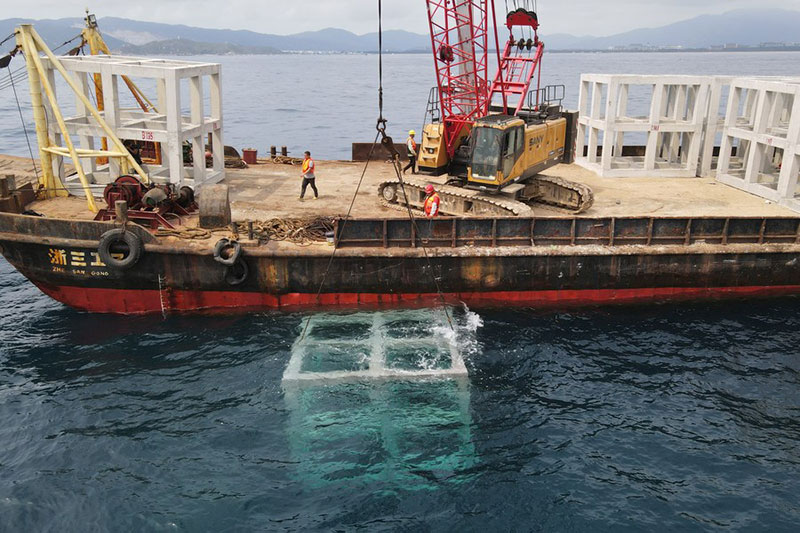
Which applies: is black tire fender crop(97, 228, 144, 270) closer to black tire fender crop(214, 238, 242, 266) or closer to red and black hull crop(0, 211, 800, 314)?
red and black hull crop(0, 211, 800, 314)

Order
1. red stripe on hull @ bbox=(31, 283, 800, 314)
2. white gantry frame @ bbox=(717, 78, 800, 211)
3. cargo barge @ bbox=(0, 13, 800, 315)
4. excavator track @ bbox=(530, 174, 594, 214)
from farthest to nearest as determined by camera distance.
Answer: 1. white gantry frame @ bbox=(717, 78, 800, 211)
2. excavator track @ bbox=(530, 174, 594, 214)
3. red stripe on hull @ bbox=(31, 283, 800, 314)
4. cargo barge @ bbox=(0, 13, 800, 315)

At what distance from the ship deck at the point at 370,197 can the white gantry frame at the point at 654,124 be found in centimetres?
66

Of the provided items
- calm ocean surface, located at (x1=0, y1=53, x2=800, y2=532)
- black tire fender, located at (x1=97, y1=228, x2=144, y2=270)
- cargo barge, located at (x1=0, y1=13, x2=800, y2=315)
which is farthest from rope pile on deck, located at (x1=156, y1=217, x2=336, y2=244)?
calm ocean surface, located at (x1=0, y1=53, x2=800, y2=532)

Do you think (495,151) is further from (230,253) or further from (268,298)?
(230,253)

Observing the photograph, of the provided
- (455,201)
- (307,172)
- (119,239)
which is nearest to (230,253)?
(119,239)

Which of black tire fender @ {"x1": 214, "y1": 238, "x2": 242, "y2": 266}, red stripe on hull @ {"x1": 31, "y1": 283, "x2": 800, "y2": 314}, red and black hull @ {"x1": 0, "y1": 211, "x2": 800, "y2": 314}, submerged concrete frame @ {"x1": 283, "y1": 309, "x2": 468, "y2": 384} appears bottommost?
submerged concrete frame @ {"x1": 283, "y1": 309, "x2": 468, "y2": 384}

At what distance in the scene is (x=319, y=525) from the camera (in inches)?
427

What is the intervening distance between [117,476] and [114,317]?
7586 mm

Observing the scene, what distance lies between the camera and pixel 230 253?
17797 millimetres

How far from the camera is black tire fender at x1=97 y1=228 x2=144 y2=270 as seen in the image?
1755cm

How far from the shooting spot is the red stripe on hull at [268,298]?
18.5m

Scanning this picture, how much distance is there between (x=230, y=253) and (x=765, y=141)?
20159mm

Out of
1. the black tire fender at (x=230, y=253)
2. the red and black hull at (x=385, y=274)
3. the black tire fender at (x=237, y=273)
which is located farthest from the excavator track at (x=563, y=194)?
the black tire fender at (x=230, y=253)

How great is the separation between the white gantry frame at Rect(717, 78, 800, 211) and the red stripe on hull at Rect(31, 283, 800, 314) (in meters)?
6.98
